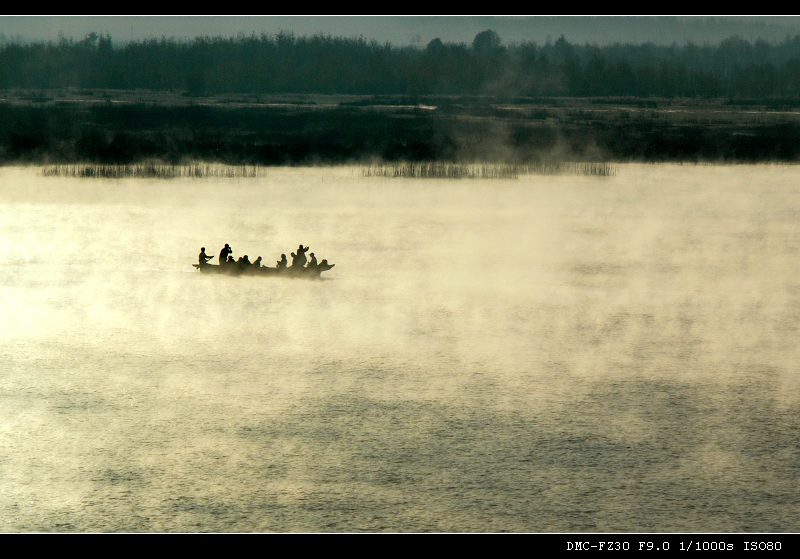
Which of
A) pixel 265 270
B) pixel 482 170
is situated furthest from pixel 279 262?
pixel 482 170

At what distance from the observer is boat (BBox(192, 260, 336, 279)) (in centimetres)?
1767

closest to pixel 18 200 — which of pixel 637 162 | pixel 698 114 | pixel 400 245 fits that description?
pixel 400 245

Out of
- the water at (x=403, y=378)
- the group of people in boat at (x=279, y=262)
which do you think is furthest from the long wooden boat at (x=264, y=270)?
the water at (x=403, y=378)

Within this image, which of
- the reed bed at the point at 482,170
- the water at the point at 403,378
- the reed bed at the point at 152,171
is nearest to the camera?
the water at the point at 403,378

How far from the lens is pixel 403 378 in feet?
38.0

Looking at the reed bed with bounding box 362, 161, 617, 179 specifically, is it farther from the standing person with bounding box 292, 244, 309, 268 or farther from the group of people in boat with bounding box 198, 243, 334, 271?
the standing person with bounding box 292, 244, 309, 268

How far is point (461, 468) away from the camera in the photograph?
8.66 metres

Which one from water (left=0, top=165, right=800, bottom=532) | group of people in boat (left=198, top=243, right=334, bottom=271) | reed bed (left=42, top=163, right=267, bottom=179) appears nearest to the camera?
water (left=0, top=165, right=800, bottom=532)

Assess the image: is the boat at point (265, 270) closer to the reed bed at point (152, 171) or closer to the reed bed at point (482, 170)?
the reed bed at point (152, 171)

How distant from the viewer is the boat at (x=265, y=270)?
17.7 metres

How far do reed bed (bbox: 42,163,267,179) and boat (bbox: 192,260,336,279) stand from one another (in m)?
16.0

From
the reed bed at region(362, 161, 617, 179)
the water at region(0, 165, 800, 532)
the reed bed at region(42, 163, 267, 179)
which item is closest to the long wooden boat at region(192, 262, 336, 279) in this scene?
the water at region(0, 165, 800, 532)

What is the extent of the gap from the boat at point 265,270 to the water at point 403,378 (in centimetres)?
30
